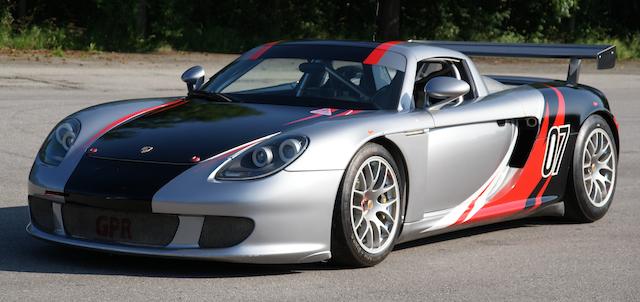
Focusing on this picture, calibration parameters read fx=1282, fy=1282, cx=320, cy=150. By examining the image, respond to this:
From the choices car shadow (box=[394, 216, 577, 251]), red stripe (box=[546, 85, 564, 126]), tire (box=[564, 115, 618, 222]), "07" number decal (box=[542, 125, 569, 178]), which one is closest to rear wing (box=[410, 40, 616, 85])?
tire (box=[564, 115, 618, 222])

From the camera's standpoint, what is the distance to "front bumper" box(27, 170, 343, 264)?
6.18 m

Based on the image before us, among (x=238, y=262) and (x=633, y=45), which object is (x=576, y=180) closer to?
(x=238, y=262)

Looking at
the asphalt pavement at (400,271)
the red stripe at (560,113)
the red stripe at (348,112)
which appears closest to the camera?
the asphalt pavement at (400,271)

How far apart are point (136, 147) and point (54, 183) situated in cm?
45

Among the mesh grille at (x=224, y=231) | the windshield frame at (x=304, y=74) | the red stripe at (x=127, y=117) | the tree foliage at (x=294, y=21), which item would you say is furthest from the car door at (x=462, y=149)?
the tree foliage at (x=294, y=21)

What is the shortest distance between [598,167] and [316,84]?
237 centimetres

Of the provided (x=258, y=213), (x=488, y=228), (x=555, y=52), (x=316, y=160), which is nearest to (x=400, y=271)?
(x=316, y=160)

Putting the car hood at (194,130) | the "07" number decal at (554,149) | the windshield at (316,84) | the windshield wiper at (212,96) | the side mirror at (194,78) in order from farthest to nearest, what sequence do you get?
the "07" number decal at (554,149) < the side mirror at (194,78) < the windshield wiper at (212,96) < the windshield at (316,84) < the car hood at (194,130)

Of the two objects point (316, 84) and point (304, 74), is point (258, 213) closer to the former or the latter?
point (316, 84)

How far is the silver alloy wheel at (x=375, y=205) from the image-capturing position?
669 cm

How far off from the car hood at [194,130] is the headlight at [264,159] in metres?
0.11

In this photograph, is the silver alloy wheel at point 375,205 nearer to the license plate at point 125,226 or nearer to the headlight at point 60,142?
the license plate at point 125,226

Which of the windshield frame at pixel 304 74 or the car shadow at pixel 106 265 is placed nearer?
the car shadow at pixel 106 265

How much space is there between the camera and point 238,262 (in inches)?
255
